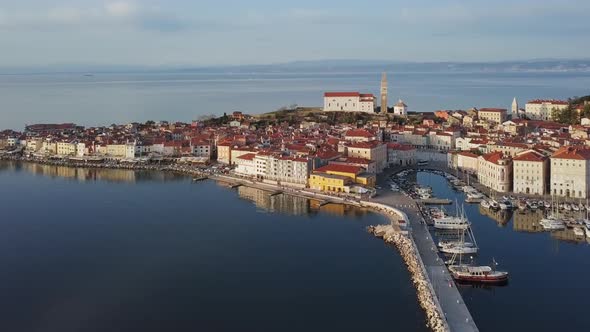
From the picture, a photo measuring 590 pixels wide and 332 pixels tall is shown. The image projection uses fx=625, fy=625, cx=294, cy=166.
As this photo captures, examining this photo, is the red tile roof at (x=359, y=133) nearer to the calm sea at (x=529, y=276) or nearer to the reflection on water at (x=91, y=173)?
the reflection on water at (x=91, y=173)

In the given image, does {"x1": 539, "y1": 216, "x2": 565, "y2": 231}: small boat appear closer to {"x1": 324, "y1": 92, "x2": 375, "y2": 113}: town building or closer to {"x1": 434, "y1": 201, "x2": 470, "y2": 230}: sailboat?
{"x1": 434, "y1": 201, "x2": 470, "y2": 230}: sailboat

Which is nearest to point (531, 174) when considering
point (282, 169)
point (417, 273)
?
point (282, 169)

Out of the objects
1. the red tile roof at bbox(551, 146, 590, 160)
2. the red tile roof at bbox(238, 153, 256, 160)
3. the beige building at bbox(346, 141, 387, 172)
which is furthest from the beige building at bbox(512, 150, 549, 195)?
the red tile roof at bbox(238, 153, 256, 160)

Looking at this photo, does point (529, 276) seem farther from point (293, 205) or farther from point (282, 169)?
point (282, 169)

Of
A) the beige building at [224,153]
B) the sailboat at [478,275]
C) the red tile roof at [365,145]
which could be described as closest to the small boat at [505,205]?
the sailboat at [478,275]

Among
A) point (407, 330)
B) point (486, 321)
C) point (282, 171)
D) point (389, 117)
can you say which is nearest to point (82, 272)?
point (407, 330)

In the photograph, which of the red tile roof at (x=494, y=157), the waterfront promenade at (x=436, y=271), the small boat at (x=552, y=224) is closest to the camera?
the waterfront promenade at (x=436, y=271)

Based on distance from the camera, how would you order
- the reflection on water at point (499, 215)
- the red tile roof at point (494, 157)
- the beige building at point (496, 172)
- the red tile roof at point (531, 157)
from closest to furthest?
the reflection on water at point (499, 215) < the red tile roof at point (531, 157) < the beige building at point (496, 172) < the red tile roof at point (494, 157)

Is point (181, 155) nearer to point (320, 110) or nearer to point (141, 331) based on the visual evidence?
point (320, 110)
